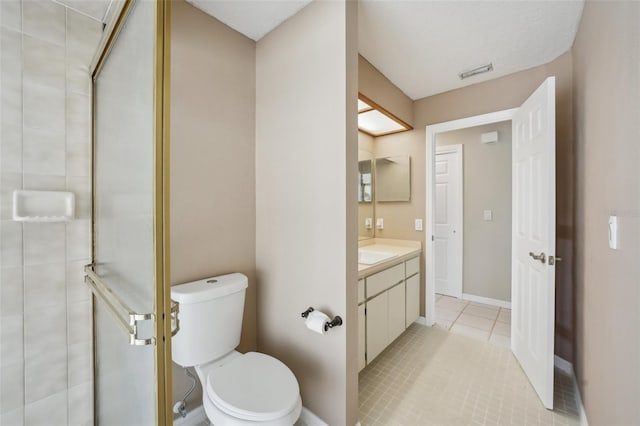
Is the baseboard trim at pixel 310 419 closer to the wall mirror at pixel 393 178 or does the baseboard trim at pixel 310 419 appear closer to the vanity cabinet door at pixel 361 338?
the vanity cabinet door at pixel 361 338

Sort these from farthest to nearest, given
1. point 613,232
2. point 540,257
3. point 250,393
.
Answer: point 540,257
point 250,393
point 613,232

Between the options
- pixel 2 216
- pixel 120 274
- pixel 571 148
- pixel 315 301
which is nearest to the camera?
pixel 120 274

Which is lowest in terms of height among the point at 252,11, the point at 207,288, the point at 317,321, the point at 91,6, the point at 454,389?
the point at 454,389

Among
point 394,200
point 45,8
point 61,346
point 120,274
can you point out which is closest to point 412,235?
point 394,200

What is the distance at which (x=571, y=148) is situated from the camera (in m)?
1.98

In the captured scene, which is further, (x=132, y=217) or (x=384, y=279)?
(x=384, y=279)

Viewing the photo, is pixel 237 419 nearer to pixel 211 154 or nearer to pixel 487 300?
pixel 211 154

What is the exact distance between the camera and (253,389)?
118 cm

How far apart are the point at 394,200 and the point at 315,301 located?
5.94 feet

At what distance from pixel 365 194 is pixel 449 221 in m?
1.51

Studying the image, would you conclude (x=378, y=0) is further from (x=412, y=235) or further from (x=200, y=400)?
(x=200, y=400)

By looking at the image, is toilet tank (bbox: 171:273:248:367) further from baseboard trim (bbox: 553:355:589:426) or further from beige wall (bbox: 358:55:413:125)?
baseboard trim (bbox: 553:355:589:426)

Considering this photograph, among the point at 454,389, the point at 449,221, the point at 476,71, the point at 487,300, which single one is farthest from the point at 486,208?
the point at 454,389

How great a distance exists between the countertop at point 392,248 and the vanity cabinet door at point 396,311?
0.80ft
